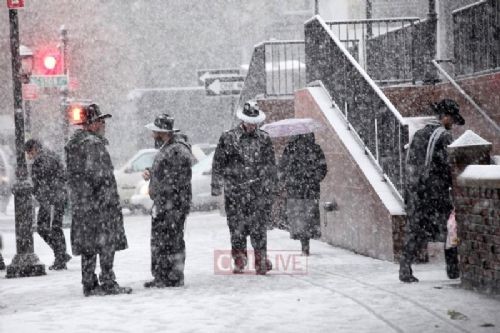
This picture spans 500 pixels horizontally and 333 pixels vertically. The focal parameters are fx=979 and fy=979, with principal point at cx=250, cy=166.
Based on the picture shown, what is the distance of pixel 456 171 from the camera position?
950 cm

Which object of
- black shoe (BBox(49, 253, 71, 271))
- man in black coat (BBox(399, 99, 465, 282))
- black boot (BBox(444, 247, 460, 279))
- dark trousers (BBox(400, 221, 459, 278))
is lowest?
black shoe (BBox(49, 253, 71, 271))

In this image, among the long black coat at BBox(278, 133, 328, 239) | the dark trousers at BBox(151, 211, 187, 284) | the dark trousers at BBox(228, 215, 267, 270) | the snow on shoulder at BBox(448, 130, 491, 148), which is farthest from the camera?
the long black coat at BBox(278, 133, 328, 239)

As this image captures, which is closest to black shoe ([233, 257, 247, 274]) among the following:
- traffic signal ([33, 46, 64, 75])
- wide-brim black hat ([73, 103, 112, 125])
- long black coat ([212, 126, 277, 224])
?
long black coat ([212, 126, 277, 224])

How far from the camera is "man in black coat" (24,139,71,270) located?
1340 centimetres

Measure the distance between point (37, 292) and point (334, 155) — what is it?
5254 mm

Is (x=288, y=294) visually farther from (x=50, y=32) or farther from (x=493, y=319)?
(x=50, y=32)

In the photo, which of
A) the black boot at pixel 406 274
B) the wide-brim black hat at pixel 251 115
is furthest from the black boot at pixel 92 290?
the black boot at pixel 406 274

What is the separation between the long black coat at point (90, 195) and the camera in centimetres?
1011

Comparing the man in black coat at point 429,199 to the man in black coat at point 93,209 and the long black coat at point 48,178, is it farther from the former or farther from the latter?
the long black coat at point 48,178

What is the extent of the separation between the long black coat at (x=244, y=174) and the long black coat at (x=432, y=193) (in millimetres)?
2041

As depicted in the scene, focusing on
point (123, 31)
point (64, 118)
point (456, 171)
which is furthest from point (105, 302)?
point (123, 31)

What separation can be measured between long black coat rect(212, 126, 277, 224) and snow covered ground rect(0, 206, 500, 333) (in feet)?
2.59

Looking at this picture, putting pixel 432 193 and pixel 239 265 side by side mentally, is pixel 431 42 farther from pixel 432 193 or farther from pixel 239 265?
pixel 432 193

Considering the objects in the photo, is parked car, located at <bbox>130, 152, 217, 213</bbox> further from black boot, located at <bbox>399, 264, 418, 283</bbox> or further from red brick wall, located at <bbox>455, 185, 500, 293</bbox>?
red brick wall, located at <bbox>455, 185, 500, 293</bbox>
